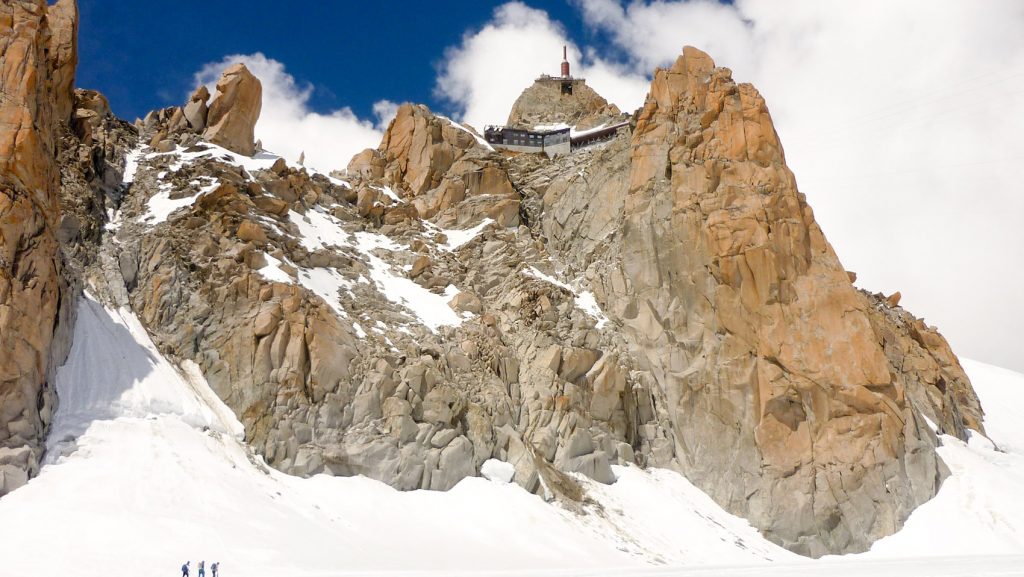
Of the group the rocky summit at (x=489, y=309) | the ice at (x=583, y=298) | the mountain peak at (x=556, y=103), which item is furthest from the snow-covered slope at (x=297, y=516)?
the mountain peak at (x=556, y=103)

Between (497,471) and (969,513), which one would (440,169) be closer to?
(497,471)

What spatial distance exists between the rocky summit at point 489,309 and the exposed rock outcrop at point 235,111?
5.4 inches

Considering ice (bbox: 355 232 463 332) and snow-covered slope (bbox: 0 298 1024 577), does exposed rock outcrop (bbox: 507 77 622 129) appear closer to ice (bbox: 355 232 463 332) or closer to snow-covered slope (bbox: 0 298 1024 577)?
ice (bbox: 355 232 463 332)

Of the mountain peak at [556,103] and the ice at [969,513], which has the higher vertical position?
the mountain peak at [556,103]

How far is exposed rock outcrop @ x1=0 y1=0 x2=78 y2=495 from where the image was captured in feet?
90.1

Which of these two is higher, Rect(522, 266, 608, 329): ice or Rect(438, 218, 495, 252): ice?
Rect(438, 218, 495, 252): ice

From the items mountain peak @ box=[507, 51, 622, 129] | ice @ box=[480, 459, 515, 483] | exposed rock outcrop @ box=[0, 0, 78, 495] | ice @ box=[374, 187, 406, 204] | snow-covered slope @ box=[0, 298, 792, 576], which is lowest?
snow-covered slope @ box=[0, 298, 792, 576]

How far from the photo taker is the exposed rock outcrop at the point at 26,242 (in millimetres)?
27469

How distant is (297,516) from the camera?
29312 mm

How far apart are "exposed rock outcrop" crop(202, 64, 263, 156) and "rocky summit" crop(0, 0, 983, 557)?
0.14 metres

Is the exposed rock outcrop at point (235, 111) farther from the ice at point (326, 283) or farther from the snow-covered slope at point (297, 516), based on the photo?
the snow-covered slope at point (297, 516)

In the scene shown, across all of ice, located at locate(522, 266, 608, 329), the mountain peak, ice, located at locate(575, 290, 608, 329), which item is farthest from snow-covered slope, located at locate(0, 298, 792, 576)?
the mountain peak

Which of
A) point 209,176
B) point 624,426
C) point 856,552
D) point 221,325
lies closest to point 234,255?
point 221,325

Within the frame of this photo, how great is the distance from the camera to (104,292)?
3600cm
